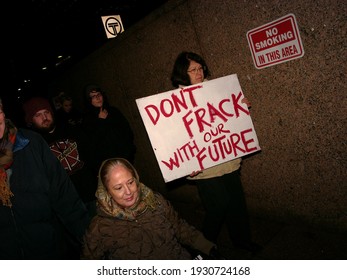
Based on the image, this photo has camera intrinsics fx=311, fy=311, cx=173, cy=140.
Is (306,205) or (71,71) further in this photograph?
(71,71)

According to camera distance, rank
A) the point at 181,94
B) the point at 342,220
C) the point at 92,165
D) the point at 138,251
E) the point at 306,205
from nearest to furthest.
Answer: the point at 138,251
the point at 181,94
the point at 342,220
the point at 306,205
the point at 92,165

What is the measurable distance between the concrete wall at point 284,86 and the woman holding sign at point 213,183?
1.55ft

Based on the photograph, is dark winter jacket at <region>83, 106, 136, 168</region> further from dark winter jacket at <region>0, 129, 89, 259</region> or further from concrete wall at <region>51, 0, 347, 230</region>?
dark winter jacket at <region>0, 129, 89, 259</region>

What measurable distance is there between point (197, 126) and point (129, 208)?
1001 mm

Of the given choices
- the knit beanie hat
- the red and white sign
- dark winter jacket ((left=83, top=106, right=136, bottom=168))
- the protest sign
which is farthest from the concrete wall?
the knit beanie hat

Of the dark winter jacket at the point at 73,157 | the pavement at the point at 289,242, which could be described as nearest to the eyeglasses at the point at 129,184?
the dark winter jacket at the point at 73,157

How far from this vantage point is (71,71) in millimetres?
6609

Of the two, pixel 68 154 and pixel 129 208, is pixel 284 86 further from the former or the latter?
pixel 68 154

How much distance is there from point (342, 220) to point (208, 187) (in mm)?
1368

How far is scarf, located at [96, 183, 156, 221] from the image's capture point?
2.11m

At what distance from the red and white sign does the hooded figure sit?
169 centimetres

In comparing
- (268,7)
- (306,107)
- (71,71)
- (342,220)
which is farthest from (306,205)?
(71,71)
